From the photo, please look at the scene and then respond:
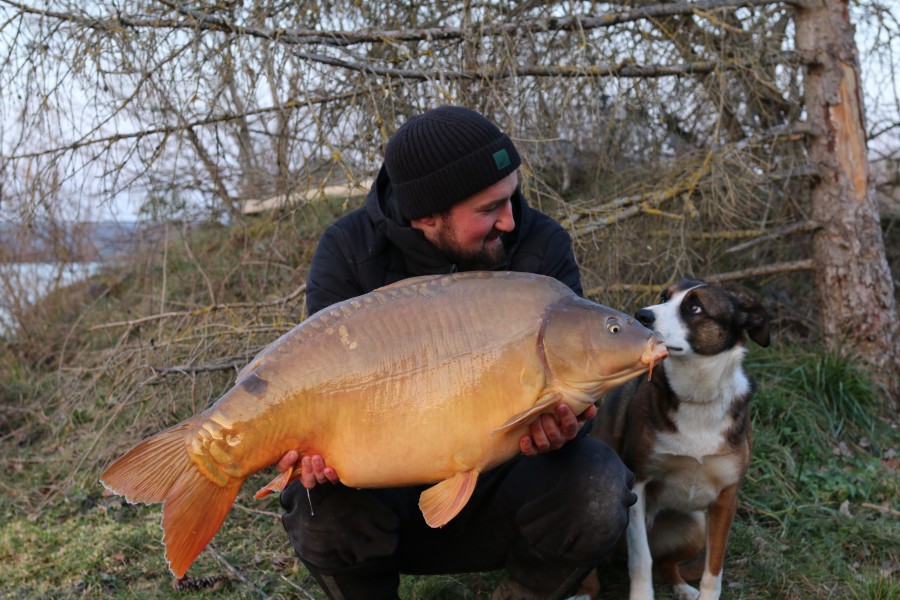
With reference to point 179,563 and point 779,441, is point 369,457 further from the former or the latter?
point 779,441

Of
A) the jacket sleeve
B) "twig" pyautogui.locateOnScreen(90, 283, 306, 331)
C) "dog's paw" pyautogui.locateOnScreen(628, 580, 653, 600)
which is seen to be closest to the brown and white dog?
"dog's paw" pyautogui.locateOnScreen(628, 580, 653, 600)

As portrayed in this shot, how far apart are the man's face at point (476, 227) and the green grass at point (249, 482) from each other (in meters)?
1.25

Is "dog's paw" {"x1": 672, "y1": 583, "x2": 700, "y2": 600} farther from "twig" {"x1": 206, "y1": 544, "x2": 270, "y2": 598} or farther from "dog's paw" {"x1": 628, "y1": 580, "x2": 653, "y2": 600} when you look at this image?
"twig" {"x1": 206, "y1": 544, "x2": 270, "y2": 598}

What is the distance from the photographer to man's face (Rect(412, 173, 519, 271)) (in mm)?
2555

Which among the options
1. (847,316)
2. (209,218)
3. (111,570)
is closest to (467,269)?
(111,570)

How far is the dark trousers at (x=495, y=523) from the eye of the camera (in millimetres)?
2479

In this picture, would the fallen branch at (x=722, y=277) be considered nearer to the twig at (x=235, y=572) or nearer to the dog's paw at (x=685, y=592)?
the dog's paw at (x=685, y=592)

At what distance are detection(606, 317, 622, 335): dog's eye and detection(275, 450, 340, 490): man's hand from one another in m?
0.74

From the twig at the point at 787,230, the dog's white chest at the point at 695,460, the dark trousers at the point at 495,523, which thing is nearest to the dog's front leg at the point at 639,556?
the dog's white chest at the point at 695,460

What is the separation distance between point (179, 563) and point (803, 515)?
8.96 ft

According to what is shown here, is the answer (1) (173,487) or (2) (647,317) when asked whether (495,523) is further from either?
(1) (173,487)

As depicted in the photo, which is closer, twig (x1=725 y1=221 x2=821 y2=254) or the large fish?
the large fish

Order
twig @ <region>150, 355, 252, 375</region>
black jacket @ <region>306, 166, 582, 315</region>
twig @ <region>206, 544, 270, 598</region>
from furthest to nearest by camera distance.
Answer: twig @ <region>150, 355, 252, 375</region>
twig @ <region>206, 544, 270, 598</region>
black jacket @ <region>306, 166, 582, 315</region>

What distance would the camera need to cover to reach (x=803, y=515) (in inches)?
148
